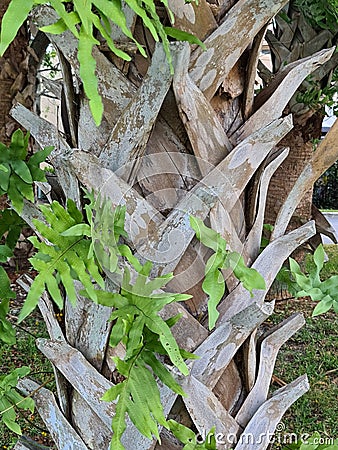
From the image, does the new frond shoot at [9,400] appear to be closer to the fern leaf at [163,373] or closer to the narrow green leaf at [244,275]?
the fern leaf at [163,373]

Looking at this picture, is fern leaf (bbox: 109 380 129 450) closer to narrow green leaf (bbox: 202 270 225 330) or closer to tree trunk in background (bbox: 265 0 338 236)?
narrow green leaf (bbox: 202 270 225 330)

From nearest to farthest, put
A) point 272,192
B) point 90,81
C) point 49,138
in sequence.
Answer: point 90,81, point 49,138, point 272,192

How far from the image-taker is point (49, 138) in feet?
2.71

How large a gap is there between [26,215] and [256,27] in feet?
1.48

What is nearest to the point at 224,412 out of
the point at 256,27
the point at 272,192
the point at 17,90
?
the point at 256,27

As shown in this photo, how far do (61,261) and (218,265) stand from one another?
0.20m

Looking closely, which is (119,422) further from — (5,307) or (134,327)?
(5,307)

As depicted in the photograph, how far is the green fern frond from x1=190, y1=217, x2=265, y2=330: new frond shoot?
135mm

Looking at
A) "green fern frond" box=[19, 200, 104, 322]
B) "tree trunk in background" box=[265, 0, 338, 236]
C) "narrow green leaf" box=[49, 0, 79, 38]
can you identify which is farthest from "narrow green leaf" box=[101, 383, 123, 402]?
"tree trunk in background" box=[265, 0, 338, 236]

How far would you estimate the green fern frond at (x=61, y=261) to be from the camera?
67 centimetres

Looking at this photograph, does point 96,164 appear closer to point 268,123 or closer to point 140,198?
point 140,198

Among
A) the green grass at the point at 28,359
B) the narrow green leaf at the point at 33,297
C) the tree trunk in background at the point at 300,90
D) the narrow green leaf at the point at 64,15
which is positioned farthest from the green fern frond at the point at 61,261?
the tree trunk in background at the point at 300,90

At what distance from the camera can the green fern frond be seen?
672 mm

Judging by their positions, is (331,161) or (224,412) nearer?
(224,412)
